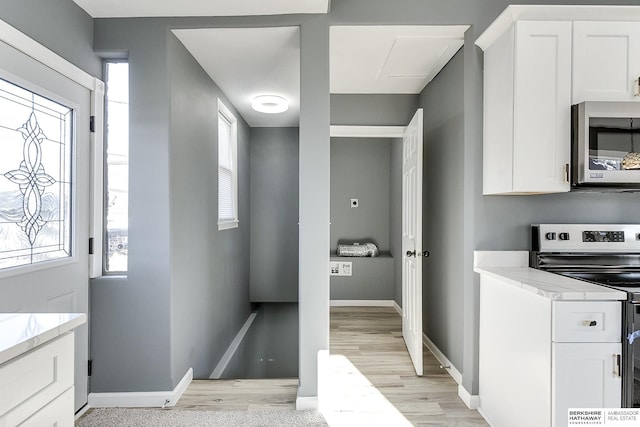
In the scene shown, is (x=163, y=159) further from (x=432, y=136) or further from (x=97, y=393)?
(x=432, y=136)

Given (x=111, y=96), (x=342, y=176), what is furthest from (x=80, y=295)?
(x=342, y=176)

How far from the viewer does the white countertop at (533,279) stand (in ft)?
5.28

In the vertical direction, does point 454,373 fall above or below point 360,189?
below

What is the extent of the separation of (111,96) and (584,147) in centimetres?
285

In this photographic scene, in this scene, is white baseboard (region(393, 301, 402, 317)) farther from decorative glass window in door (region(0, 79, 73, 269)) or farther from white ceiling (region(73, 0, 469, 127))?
decorative glass window in door (region(0, 79, 73, 269))

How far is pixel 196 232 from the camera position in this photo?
2893 mm

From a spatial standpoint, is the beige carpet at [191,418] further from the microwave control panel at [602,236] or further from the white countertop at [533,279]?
the microwave control panel at [602,236]

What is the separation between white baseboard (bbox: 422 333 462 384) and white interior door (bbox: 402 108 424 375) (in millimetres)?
244

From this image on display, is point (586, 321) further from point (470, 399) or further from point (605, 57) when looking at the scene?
point (605, 57)

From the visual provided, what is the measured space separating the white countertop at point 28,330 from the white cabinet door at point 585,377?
1.88 m

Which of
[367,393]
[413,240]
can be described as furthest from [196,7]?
[367,393]

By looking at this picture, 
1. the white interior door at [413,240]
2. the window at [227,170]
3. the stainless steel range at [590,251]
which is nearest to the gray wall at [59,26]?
the window at [227,170]

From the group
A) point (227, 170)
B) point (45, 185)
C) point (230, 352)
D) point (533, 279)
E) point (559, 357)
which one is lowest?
point (230, 352)

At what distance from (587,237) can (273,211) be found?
12.7ft
